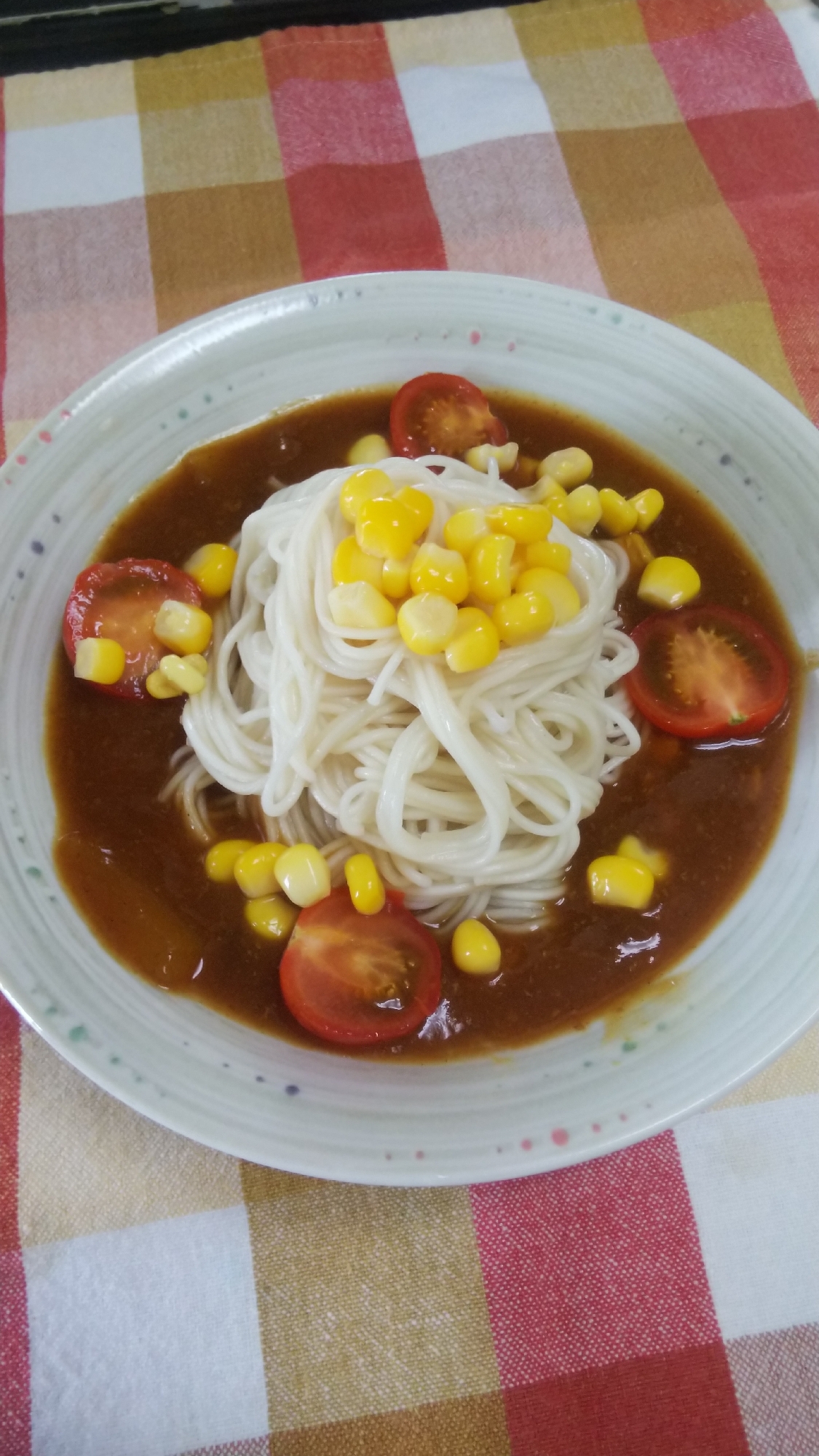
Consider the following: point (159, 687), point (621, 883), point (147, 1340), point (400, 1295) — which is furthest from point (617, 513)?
point (147, 1340)

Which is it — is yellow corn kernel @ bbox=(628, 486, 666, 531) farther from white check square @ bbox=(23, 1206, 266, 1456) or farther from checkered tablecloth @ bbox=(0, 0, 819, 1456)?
white check square @ bbox=(23, 1206, 266, 1456)

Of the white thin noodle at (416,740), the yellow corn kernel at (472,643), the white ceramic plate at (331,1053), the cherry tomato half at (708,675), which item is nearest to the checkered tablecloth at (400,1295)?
the white ceramic plate at (331,1053)

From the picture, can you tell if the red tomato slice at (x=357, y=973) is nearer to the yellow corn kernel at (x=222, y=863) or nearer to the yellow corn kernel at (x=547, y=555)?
the yellow corn kernel at (x=222, y=863)

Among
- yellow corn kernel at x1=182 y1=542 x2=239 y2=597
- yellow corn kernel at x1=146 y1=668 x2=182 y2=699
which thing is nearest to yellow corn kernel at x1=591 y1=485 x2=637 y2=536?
yellow corn kernel at x1=182 y1=542 x2=239 y2=597

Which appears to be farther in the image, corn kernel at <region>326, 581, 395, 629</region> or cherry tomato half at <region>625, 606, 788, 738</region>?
cherry tomato half at <region>625, 606, 788, 738</region>

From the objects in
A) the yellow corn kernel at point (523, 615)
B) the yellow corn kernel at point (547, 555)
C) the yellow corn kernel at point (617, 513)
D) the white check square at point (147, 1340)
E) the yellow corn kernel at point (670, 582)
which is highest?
the yellow corn kernel at point (547, 555)
